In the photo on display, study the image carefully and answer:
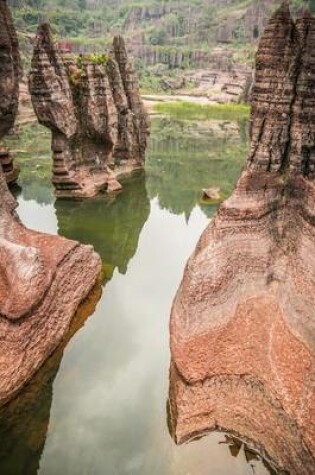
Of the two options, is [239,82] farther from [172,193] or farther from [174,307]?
[174,307]

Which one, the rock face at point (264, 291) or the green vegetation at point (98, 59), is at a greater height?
the green vegetation at point (98, 59)

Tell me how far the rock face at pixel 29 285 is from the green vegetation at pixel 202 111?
141ft

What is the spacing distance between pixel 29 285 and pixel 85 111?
47.3 feet

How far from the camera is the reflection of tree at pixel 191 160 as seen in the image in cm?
2762

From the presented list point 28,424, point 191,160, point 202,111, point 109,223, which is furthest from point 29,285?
point 202,111

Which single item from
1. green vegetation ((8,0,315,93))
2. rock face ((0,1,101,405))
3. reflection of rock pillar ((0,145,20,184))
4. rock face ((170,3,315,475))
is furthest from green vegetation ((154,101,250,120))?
rock face ((170,3,315,475))

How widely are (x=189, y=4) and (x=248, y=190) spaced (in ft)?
470

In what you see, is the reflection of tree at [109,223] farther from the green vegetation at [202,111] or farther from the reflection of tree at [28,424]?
the green vegetation at [202,111]

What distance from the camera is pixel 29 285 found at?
12.0 meters

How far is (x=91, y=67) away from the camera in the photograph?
24.0 metres

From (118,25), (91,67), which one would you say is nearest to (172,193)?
(91,67)

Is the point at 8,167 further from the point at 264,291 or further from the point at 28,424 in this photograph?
the point at 264,291

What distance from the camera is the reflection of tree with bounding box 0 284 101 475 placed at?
379 inches

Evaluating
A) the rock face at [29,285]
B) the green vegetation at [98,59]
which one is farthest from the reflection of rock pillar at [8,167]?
the rock face at [29,285]
